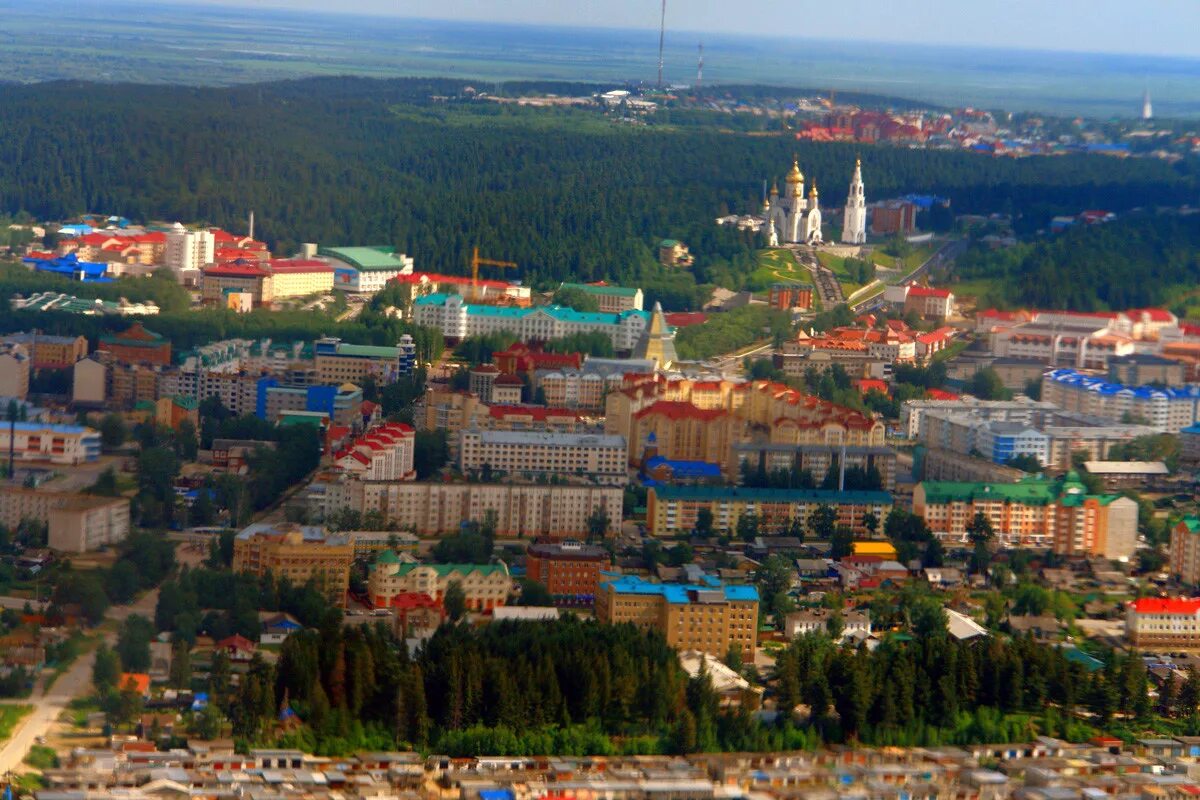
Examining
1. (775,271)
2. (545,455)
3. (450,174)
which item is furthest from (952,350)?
(450,174)

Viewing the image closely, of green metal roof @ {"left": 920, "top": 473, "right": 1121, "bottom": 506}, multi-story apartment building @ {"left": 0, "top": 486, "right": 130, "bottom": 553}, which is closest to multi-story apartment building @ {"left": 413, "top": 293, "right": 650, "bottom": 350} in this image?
green metal roof @ {"left": 920, "top": 473, "right": 1121, "bottom": 506}

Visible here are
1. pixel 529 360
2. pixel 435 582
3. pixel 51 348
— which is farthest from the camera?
pixel 529 360

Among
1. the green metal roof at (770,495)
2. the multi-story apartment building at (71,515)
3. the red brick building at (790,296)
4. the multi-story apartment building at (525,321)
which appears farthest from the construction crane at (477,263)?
the multi-story apartment building at (71,515)

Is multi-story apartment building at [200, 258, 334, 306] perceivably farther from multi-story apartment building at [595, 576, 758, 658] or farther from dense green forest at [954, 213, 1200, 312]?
multi-story apartment building at [595, 576, 758, 658]

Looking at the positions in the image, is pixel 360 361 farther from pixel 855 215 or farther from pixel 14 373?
pixel 855 215

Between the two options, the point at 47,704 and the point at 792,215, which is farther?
the point at 792,215

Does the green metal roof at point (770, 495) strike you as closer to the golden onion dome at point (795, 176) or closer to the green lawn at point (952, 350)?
the green lawn at point (952, 350)

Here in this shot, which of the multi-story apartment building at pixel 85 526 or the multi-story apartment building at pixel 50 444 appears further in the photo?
the multi-story apartment building at pixel 50 444
